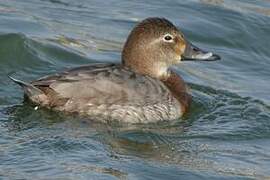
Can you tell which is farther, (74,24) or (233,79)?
(74,24)

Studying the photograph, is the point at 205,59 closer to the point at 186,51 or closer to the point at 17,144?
the point at 186,51

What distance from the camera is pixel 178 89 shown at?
36.2ft

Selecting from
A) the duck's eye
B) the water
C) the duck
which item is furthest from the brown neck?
the duck's eye

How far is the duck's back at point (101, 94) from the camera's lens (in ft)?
32.9

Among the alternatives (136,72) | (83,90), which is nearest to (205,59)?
(136,72)

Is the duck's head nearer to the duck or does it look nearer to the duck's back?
the duck

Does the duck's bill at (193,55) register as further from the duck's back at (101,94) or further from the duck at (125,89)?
the duck's back at (101,94)

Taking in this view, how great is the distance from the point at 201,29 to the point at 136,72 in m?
4.05

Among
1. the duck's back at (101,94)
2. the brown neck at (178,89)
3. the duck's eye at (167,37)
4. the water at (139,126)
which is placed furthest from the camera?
the duck's eye at (167,37)

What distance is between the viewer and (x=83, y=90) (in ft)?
33.0

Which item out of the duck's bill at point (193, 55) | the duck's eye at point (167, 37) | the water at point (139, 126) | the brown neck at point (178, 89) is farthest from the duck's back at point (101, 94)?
the duck's bill at point (193, 55)

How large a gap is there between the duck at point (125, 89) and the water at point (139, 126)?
147mm

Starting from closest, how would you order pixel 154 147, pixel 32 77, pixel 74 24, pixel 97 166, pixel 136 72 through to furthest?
pixel 97 166 < pixel 154 147 < pixel 136 72 < pixel 32 77 < pixel 74 24

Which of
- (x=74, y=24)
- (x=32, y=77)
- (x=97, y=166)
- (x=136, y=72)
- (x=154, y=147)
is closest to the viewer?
(x=97, y=166)
